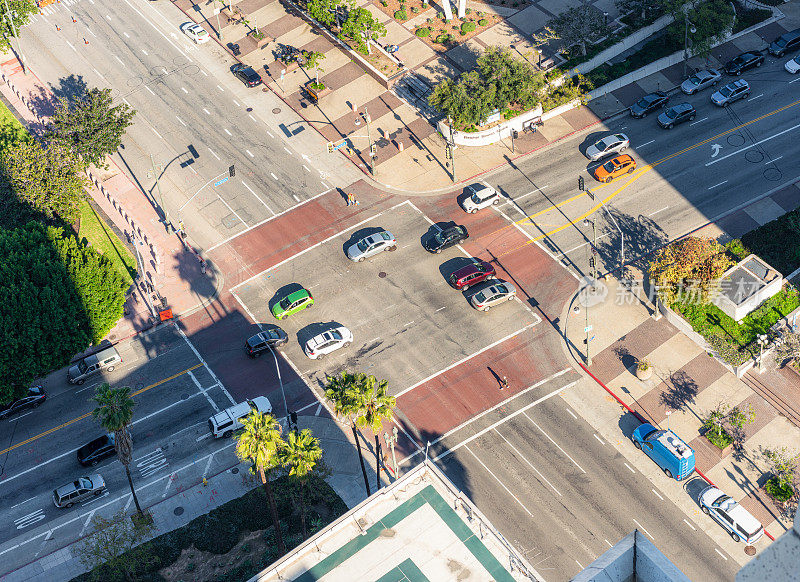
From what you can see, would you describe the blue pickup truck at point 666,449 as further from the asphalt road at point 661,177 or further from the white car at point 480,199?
the white car at point 480,199

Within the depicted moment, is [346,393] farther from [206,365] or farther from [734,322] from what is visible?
[734,322]

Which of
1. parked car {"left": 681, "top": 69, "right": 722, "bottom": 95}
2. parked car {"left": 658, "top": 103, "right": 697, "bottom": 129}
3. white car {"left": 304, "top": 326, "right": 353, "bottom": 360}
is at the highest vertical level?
parked car {"left": 681, "top": 69, "right": 722, "bottom": 95}

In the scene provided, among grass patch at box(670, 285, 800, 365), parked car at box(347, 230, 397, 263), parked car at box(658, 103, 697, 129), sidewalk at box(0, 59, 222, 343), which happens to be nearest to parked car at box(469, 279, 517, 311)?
parked car at box(347, 230, 397, 263)

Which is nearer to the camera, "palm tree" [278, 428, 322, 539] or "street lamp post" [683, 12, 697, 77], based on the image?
"palm tree" [278, 428, 322, 539]

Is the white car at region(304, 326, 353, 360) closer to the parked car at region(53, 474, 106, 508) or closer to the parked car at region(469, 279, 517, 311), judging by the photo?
the parked car at region(469, 279, 517, 311)

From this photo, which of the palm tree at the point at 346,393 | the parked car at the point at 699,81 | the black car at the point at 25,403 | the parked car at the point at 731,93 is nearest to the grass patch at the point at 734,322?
the parked car at the point at 731,93

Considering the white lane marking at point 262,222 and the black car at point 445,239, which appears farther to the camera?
the white lane marking at point 262,222
